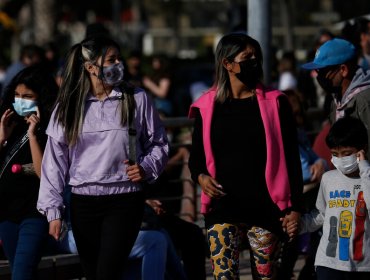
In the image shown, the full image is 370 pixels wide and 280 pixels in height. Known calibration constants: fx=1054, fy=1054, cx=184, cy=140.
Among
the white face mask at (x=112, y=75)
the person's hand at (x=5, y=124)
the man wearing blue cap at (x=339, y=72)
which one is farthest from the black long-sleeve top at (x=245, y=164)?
the person's hand at (x=5, y=124)

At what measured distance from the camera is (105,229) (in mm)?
5789

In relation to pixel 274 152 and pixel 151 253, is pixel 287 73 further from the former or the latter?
pixel 274 152

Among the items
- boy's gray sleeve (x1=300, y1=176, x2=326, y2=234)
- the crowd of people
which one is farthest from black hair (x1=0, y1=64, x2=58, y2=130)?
boy's gray sleeve (x1=300, y1=176, x2=326, y2=234)

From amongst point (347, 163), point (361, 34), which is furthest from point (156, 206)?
point (361, 34)

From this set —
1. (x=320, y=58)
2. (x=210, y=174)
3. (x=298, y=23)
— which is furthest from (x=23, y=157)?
(x=298, y=23)

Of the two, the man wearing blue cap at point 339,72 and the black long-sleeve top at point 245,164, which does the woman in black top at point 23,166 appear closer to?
the black long-sleeve top at point 245,164

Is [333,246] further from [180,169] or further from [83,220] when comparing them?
[180,169]

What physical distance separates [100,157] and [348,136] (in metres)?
1.38

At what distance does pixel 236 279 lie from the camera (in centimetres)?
590

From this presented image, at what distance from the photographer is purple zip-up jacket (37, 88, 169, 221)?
583cm

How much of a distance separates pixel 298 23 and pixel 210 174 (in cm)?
4557

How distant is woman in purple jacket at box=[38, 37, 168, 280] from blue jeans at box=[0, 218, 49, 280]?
579mm

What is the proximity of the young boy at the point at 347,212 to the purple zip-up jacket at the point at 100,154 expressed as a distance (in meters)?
0.91

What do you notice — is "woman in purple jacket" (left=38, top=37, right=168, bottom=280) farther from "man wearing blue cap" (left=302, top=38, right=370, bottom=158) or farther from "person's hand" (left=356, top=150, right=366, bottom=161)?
"man wearing blue cap" (left=302, top=38, right=370, bottom=158)
